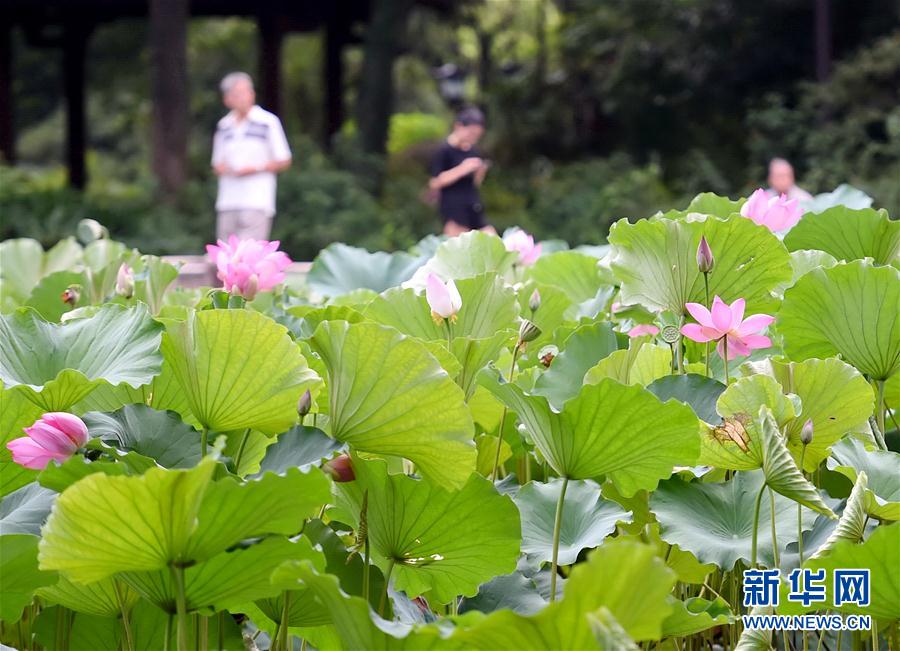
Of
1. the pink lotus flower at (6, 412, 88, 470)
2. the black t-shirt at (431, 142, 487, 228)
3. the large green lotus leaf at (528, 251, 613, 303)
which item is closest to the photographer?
the pink lotus flower at (6, 412, 88, 470)

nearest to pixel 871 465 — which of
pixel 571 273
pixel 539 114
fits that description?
pixel 571 273

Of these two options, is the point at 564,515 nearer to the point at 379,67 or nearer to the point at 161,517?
the point at 161,517

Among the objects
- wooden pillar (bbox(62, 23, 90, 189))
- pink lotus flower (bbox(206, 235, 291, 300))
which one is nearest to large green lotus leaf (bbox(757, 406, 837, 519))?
pink lotus flower (bbox(206, 235, 291, 300))

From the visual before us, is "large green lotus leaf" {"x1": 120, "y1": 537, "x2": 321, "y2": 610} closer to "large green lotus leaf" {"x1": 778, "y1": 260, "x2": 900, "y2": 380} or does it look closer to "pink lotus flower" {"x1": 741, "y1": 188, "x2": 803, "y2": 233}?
"large green lotus leaf" {"x1": 778, "y1": 260, "x2": 900, "y2": 380}

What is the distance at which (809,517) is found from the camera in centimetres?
115

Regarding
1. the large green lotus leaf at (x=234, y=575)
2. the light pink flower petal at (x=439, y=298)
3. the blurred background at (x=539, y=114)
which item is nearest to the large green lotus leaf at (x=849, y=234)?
the light pink flower petal at (x=439, y=298)

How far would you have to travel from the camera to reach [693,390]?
1.18m

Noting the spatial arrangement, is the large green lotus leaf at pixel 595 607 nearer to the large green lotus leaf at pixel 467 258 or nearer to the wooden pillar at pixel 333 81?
the large green lotus leaf at pixel 467 258

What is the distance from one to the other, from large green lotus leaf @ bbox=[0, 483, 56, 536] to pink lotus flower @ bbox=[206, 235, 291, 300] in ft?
1.54

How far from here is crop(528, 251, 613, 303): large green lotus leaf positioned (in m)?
1.99

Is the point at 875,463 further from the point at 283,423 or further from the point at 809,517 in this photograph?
the point at 283,423

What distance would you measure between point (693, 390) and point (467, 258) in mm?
610

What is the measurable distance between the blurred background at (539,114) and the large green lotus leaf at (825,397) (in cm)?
1010

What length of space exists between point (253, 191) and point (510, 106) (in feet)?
34.0
